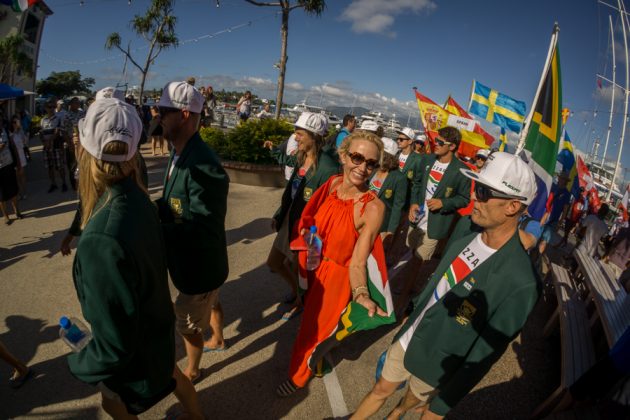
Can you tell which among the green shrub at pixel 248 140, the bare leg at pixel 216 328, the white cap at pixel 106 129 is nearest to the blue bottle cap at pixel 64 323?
the white cap at pixel 106 129

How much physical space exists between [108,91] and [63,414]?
292 centimetres

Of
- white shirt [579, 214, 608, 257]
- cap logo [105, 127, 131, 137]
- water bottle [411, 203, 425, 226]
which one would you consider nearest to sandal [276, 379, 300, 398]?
cap logo [105, 127, 131, 137]

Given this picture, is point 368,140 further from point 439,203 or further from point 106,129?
point 439,203

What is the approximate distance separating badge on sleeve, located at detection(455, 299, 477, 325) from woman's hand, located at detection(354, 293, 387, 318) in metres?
0.49

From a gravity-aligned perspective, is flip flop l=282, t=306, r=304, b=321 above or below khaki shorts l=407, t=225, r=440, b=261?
below

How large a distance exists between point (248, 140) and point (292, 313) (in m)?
6.07

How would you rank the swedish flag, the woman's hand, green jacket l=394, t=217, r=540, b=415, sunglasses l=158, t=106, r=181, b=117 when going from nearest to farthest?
green jacket l=394, t=217, r=540, b=415 → the woman's hand → sunglasses l=158, t=106, r=181, b=117 → the swedish flag

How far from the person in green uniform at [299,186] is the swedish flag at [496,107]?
9.83 metres

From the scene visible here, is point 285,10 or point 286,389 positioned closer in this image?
point 286,389

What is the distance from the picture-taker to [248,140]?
889 cm

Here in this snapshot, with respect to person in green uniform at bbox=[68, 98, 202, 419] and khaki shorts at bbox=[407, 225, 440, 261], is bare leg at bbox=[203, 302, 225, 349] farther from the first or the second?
khaki shorts at bbox=[407, 225, 440, 261]

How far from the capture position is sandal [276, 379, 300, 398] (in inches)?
112

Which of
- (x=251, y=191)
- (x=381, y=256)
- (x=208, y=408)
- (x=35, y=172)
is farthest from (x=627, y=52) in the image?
(x=35, y=172)

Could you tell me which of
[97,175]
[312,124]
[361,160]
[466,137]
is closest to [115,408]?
[97,175]
